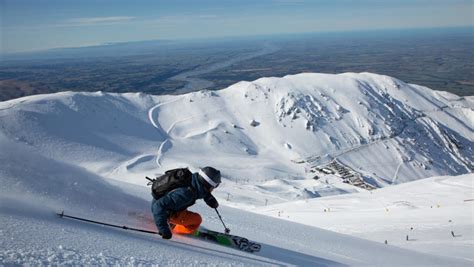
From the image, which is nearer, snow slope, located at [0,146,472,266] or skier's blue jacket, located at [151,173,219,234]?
snow slope, located at [0,146,472,266]

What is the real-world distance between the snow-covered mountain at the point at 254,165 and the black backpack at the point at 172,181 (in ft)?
2.66

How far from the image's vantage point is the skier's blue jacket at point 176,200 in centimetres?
686

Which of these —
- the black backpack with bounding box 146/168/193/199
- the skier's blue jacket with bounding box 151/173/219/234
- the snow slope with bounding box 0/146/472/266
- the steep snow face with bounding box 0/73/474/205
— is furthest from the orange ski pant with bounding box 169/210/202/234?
the steep snow face with bounding box 0/73/474/205

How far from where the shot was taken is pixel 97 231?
6512mm

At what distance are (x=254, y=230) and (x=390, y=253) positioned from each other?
11.5 ft

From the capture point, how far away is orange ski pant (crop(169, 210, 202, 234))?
24.4ft

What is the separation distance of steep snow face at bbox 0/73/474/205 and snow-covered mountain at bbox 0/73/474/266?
294 mm

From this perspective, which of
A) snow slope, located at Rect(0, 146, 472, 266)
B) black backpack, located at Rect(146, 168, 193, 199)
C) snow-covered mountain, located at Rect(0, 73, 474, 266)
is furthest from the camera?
black backpack, located at Rect(146, 168, 193, 199)

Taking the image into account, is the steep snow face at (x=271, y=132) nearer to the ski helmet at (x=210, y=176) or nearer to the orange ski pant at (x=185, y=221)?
the orange ski pant at (x=185, y=221)

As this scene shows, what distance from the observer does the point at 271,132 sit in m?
76.5

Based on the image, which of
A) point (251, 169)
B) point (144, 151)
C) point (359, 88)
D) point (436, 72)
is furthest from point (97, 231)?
point (436, 72)

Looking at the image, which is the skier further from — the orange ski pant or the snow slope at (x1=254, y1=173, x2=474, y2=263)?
the snow slope at (x1=254, y1=173, x2=474, y2=263)

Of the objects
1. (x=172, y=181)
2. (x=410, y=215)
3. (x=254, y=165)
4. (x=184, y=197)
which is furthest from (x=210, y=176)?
(x=254, y=165)

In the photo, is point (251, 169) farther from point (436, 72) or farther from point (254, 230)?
point (436, 72)
